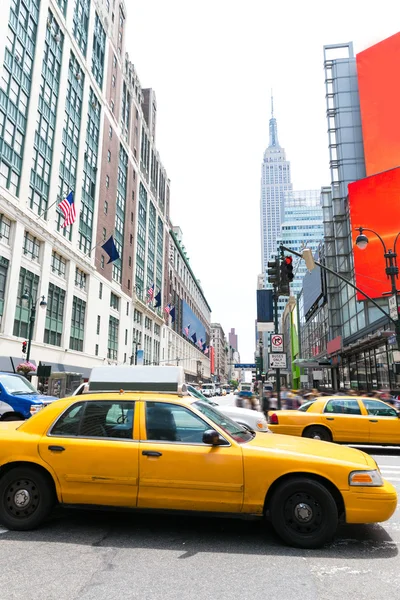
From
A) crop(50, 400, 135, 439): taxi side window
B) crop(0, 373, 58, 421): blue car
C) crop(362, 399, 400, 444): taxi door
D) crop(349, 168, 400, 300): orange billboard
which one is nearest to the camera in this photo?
crop(50, 400, 135, 439): taxi side window

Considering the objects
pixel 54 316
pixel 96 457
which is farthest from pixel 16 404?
pixel 54 316

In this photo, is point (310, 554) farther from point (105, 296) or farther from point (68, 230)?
point (105, 296)

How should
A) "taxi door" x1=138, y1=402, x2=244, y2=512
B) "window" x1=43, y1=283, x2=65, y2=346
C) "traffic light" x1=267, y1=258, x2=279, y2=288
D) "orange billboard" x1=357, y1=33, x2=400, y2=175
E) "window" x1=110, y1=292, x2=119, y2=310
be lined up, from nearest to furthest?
"taxi door" x1=138, y1=402, x2=244, y2=512 → "traffic light" x1=267, y1=258, x2=279, y2=288 → "orange billboard" x1=357, y1=33, x2=400, y2=175 → "window" x1=43, y1=283, x2=65, y2=346 → "window" x1=110, y1=292, x2=119, y2=310

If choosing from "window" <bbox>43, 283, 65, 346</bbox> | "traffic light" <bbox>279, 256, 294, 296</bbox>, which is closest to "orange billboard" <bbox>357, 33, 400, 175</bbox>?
"traffic light" <bbox>279, 256, 294, 296</bbox>

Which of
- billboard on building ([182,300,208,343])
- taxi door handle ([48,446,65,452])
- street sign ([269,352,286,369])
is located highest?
billboard on building ([182,300,208,343])

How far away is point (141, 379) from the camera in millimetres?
10539

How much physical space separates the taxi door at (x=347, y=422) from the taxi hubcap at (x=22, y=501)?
8579 millimetres

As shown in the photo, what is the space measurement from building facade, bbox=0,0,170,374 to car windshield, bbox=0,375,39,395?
→ 56.8 feet

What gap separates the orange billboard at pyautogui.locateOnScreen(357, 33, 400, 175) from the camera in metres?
35.8

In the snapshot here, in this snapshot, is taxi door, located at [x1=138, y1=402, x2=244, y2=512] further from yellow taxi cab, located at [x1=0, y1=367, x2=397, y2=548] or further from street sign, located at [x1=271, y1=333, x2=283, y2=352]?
street sign, located at [x1=271, y1=333, x2=283, y2=352]

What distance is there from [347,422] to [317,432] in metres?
0.85

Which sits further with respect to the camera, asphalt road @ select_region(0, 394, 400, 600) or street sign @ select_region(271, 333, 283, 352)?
street sign @ select_region(271, 333, 283, 352)

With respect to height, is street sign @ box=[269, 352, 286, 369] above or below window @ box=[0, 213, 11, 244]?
below

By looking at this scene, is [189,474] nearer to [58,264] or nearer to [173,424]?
[173,424]
